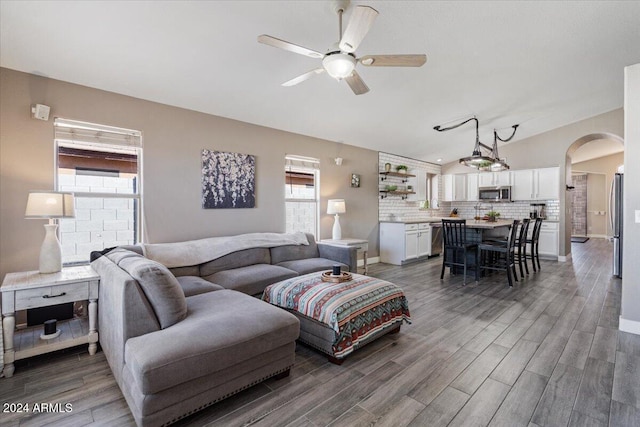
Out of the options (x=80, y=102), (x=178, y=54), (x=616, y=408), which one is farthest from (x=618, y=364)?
(x=80, y=102)

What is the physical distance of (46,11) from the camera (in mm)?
2271

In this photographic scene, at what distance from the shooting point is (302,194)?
5.34 m

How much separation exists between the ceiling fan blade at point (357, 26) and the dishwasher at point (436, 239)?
564 centimetres

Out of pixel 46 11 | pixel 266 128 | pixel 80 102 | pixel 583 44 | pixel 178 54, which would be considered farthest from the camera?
pixel 266 128

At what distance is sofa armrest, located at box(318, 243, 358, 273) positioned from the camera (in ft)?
14.5

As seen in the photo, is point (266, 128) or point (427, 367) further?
point (266, 128)

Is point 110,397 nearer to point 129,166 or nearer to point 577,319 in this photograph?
point 129,166

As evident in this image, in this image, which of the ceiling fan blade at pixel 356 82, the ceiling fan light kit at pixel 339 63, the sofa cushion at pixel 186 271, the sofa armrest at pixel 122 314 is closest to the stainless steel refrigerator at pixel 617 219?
the ceiling fan blade at pixel 356 82

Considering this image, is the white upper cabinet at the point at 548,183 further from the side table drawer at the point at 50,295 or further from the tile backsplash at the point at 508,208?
the side table drawer at the point at 50,295

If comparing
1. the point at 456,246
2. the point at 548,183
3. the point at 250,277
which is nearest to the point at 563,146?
the point at 548,183

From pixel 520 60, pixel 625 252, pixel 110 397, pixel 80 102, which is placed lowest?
pixel 110 397

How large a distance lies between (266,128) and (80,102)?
2.29 meters

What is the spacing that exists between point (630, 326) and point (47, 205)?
18.2 ft

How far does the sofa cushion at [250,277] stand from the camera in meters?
3.30
